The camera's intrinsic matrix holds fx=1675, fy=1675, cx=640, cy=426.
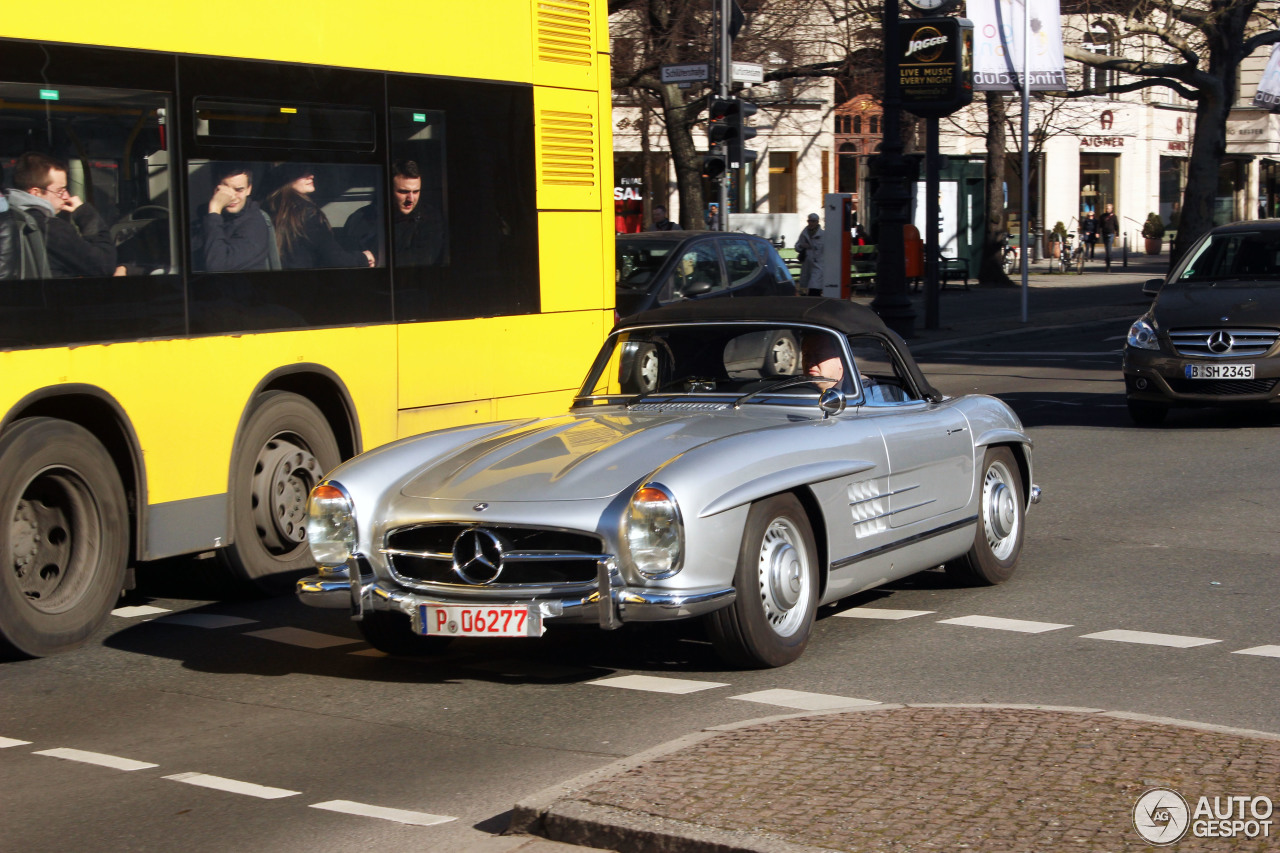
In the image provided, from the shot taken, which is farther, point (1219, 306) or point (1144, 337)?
point (1144, 337)

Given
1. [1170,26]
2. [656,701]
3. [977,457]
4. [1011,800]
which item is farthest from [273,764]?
[1170,26]

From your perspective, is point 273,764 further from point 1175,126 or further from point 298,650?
point 1175,126

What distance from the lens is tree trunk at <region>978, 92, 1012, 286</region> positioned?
3700 cm

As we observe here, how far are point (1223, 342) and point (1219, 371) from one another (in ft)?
0.86

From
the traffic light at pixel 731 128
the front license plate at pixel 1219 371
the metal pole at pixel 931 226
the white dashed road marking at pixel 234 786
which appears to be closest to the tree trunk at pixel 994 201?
the metal pole at pixel 931 226

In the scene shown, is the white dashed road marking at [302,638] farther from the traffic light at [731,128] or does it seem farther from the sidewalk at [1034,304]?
the sidewalk at [1034,304]

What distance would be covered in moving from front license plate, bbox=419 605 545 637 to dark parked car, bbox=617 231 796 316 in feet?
38.2

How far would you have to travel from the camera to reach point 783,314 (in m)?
7.64

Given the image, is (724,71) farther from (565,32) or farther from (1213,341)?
(565,32)

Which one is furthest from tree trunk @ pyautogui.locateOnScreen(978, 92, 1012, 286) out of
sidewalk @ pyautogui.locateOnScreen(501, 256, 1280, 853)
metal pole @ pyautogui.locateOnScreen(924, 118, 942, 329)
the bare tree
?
sidewalk @ pyautogui.locateOnScreen(501, 256, 1280, 853)

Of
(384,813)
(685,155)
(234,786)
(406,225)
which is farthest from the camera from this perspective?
(685,155)

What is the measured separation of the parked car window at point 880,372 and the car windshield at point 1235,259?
821cm

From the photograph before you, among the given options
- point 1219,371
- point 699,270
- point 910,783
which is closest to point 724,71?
point 699,270

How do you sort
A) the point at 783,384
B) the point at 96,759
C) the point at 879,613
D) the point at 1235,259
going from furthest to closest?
the point at 1235,259, the point at 879,613, the point at 783,384, the point at 96,759
